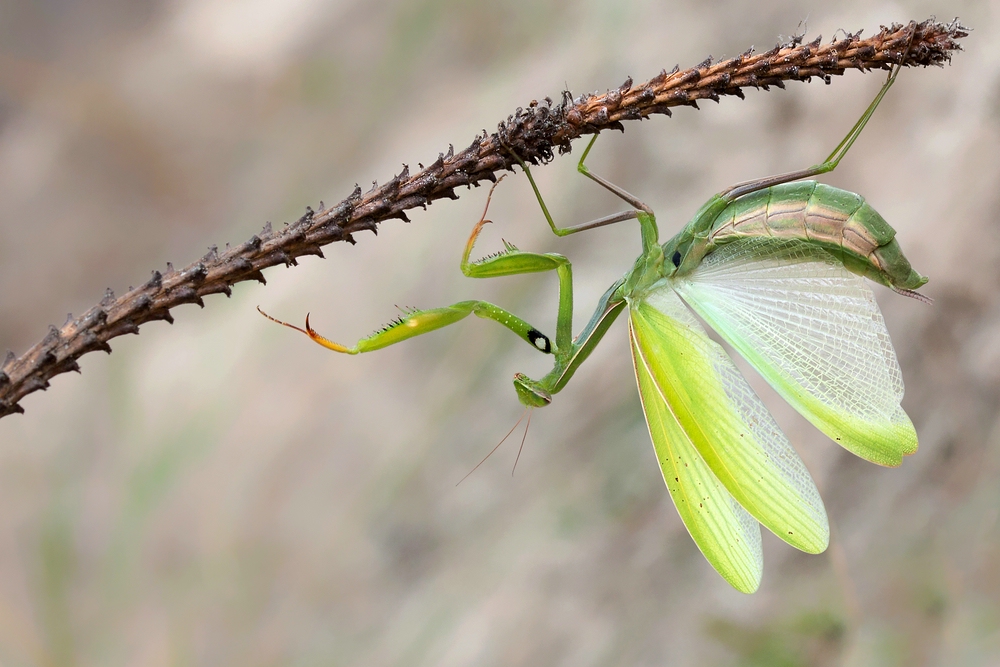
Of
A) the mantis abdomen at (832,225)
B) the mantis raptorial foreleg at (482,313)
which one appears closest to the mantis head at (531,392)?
the mantis raptorial foreleg at (482,313)

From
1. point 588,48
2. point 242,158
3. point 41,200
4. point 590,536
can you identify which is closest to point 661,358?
point 590,536

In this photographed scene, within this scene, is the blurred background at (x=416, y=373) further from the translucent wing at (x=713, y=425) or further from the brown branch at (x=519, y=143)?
the brown branch at (x=519, y=143)

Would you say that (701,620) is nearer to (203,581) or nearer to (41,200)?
(203,581)

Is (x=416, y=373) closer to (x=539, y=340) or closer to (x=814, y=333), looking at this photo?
(x=539, y=340)

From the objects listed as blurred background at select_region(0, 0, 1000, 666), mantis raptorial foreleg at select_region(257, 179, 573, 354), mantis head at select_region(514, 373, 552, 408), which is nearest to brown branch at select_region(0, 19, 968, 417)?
mantis raptorial foreleg at select_region(257, 179, 573, 354)

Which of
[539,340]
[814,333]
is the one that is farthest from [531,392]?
[814,333]

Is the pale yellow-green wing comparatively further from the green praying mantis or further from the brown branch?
the brown branch

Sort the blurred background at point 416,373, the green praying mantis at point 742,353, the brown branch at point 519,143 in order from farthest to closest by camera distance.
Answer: the blurred background at point 416,373
the green praying mantis at point 742,353
the brown branch at point 519,143
